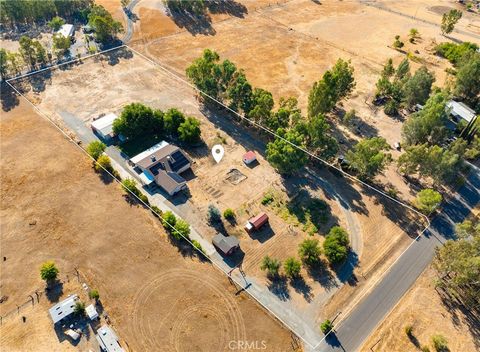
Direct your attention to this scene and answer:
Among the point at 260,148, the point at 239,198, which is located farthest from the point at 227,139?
the point at 239,198

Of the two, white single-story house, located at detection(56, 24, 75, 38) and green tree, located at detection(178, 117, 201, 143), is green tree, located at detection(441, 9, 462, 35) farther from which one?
white single-story house, located at detection(56, 24, 75, 38)

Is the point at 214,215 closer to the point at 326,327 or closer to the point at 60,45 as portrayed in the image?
the point at 326,327

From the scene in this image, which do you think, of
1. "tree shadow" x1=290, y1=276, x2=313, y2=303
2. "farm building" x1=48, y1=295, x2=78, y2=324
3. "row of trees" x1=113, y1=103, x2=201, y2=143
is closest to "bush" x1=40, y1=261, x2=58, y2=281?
"farm building" x1=48, y1=295, x2=78, y2=324

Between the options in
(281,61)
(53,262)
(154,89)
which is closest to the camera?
(53,262)

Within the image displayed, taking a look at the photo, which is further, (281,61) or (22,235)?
(281,61)

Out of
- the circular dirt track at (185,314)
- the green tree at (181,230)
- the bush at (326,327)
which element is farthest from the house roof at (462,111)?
the circular dirt track at (185,314)

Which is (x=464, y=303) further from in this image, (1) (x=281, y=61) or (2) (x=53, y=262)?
(1) (x=281, y=61)

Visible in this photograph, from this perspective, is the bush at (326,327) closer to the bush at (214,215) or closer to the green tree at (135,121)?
the bush at (214,215)

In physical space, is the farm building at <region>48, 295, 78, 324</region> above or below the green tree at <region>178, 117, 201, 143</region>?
below
